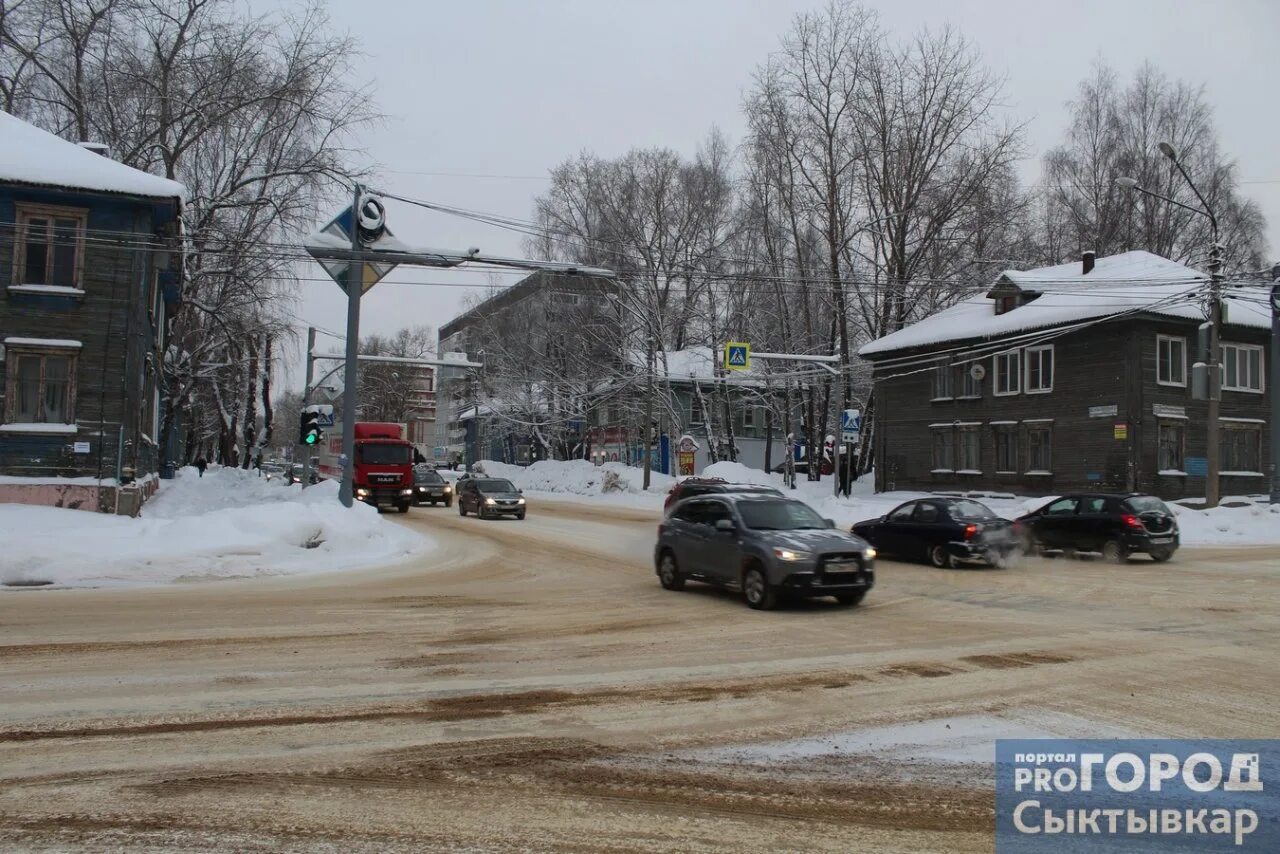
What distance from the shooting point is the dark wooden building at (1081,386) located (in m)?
34.0

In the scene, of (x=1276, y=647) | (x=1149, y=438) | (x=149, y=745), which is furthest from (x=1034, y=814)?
(x=1149, y=438)

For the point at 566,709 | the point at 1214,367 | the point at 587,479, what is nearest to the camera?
the point at 566,709

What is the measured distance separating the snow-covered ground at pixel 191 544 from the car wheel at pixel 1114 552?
47.6 feet

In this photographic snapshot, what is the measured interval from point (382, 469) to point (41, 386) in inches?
593

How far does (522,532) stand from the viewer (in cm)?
2802

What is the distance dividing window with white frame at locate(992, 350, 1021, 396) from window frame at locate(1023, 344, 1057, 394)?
438 mm

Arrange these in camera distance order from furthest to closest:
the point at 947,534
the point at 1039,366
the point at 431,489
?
1. the point at 431,489
2. the point at 1039,366
3. the point at 947,534

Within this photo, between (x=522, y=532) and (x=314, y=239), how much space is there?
1039cm

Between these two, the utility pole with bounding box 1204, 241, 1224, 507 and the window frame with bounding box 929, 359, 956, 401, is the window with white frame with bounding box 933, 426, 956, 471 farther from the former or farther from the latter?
the utility pole with bounding box 1204, 241, 1224, 507

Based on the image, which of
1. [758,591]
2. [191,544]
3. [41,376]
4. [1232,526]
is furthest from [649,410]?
[758,591]

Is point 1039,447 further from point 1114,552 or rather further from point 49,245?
point 49,245

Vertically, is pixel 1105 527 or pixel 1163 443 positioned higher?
pixel 1163 443

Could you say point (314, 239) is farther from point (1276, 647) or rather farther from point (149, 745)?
point (1276, 647)

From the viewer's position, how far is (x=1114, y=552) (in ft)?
65.8
